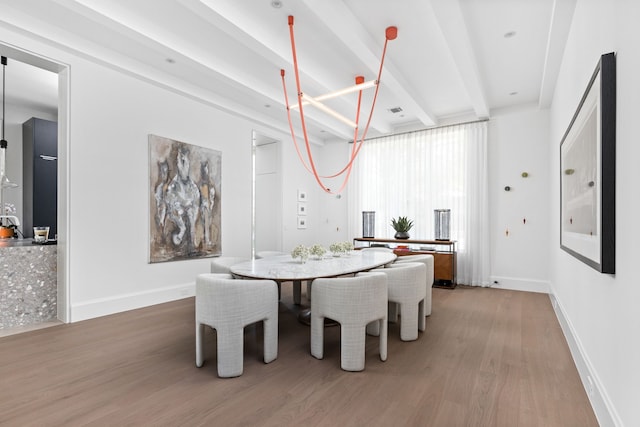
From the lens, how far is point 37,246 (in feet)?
11.3

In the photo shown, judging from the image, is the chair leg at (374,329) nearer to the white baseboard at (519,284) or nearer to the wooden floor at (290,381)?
the wooden floor at (290,381)

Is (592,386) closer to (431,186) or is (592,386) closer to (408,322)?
(408,322)

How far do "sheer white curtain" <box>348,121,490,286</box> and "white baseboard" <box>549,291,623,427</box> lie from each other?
2644mm

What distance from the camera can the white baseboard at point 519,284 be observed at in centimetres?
503

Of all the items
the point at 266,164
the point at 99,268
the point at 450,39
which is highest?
the point at 450,39

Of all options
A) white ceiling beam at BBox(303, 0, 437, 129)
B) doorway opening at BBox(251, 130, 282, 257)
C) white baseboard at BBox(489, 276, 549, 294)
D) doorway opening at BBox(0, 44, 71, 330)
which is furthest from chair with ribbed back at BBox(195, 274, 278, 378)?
white baseboard at BBox(489, 276, 549, 294)

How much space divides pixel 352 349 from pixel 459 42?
3.02m

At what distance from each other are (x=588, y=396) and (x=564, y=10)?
296 centimetres

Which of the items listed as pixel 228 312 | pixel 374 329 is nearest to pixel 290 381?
pixel 228 312

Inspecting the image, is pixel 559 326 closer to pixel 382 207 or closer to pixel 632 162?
pixel 632 162

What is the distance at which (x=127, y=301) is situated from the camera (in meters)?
3.95

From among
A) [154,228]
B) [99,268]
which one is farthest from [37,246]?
[154,228]

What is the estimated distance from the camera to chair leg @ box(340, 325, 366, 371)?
2.39 meters

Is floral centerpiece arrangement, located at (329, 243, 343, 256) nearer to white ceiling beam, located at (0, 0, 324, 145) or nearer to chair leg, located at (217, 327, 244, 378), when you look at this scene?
chair leg, located at (217, 327, 244, 378)
